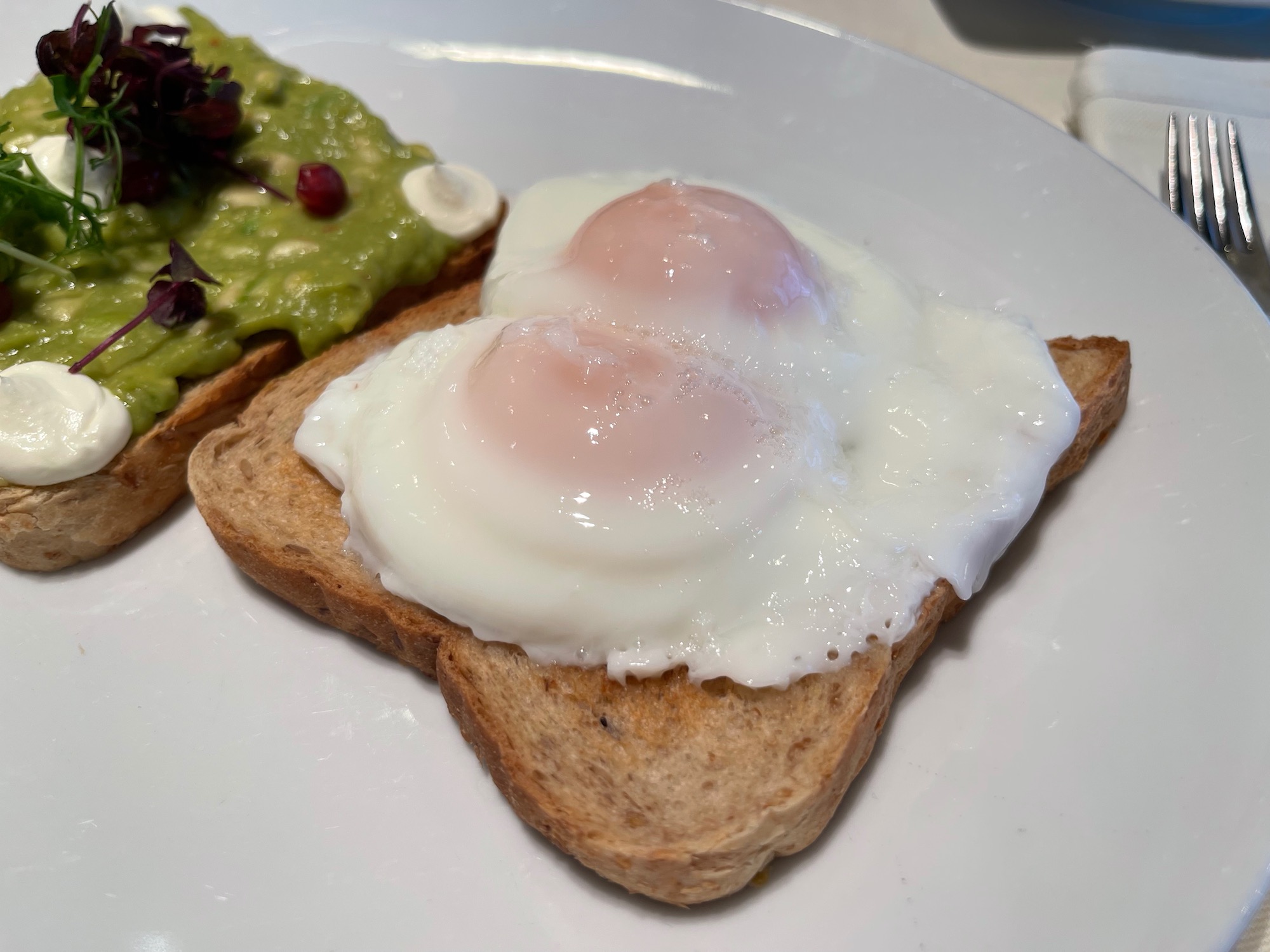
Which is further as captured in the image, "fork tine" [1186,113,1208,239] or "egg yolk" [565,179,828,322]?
"fork tine" [1186,113,1208,239]

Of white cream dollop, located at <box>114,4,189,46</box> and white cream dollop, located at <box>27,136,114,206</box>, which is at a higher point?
white cream dollop, located at <box>114,4,189,46</box>

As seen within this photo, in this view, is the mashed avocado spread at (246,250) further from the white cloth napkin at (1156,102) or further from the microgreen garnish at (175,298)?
the white cloth napkin at (1156,102)

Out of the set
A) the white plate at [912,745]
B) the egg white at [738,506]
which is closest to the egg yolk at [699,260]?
the egg white at [738,506]

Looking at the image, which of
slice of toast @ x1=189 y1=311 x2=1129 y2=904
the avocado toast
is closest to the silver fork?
slice of toast @ x1=189 y1=311 x2=1129 y2=904

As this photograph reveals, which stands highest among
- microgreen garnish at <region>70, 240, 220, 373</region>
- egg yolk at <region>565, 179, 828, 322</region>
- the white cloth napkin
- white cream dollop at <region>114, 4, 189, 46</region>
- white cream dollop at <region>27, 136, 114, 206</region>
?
the white cloth napkin

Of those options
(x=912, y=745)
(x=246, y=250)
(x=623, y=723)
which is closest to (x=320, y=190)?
(x=246, y=250)

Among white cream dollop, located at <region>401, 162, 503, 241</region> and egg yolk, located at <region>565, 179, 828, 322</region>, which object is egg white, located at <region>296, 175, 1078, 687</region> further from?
white cream dollop, located at <region>401, 162, 503, 241</region>

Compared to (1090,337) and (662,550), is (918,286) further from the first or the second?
(662,550)

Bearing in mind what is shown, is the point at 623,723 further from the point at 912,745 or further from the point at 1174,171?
the point at 1174,171
